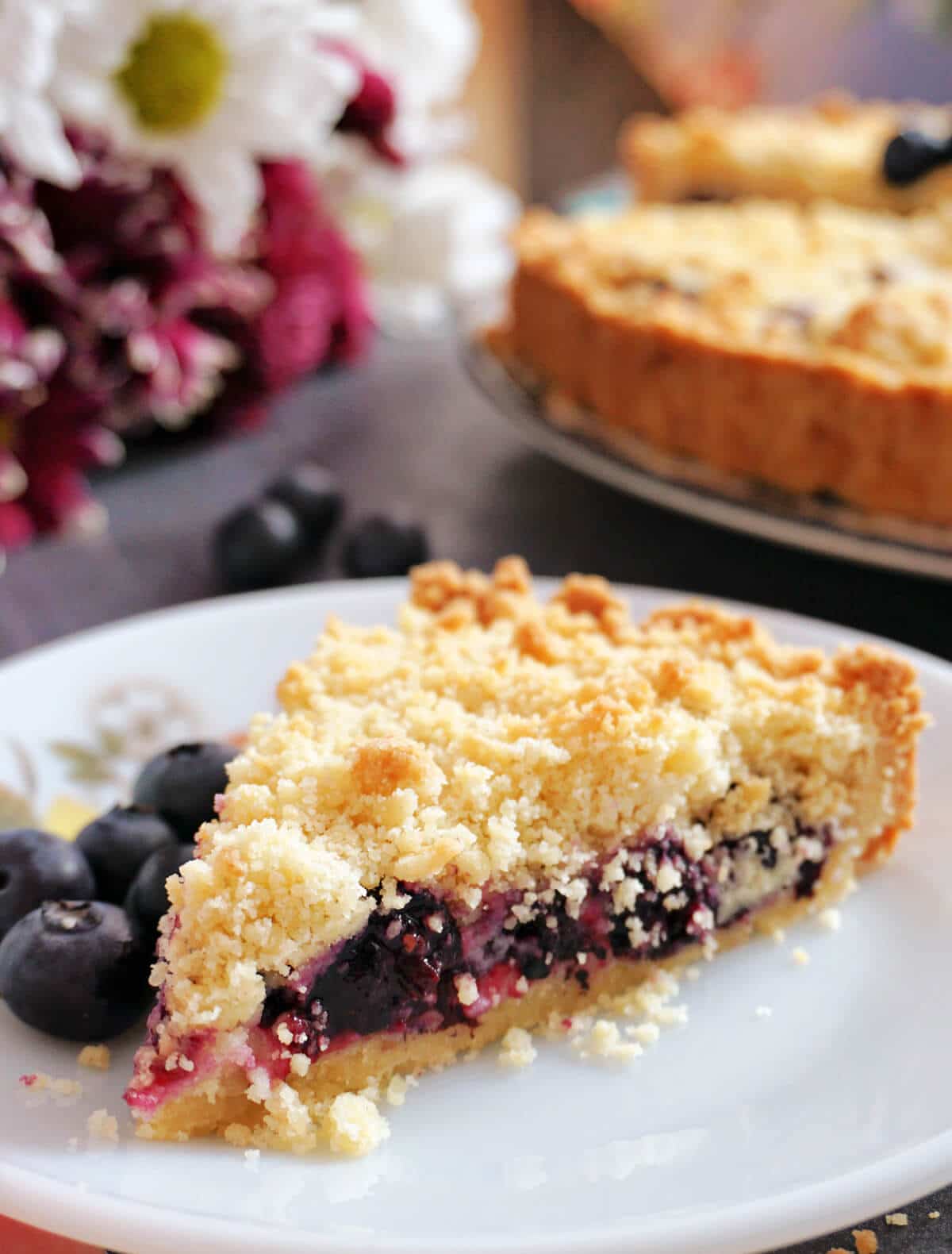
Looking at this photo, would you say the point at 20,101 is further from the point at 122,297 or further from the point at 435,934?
the point at 435,934

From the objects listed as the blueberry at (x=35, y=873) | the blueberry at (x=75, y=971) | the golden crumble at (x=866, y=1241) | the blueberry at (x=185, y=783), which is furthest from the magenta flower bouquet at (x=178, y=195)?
the golden crumble at (x=866, y=1241)

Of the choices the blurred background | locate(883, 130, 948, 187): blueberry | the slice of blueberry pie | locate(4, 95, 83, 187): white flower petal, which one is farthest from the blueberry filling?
the blurred background

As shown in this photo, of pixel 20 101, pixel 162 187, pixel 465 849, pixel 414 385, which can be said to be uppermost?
pixel 20 101

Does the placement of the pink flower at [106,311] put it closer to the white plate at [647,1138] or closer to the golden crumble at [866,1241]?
the white plate at [647,1138]

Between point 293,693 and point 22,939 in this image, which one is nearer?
point 22,939

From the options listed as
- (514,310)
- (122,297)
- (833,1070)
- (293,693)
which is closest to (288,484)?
(122,297)

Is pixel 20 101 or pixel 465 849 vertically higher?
pixel 20 101

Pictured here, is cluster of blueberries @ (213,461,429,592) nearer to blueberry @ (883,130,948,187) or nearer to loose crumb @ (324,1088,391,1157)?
loose crumb @ (324,1088,391,1157)
